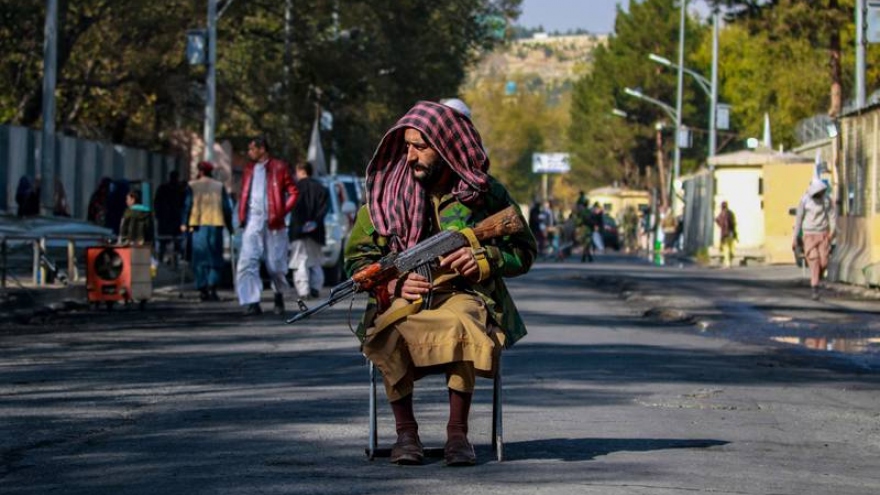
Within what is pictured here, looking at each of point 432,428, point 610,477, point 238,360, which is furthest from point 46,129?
point 610,477

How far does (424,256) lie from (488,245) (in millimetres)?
342

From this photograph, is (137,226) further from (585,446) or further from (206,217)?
(585,446)

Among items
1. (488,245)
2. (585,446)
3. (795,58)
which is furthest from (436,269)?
(795,58)

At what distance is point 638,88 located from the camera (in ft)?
354

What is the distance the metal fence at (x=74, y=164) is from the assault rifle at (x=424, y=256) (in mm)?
23918

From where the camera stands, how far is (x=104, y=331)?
17609 millimetres

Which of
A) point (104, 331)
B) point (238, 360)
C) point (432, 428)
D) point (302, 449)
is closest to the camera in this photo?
point (302, 449)

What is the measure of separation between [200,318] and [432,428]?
10.7 m

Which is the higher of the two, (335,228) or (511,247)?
(335,228)

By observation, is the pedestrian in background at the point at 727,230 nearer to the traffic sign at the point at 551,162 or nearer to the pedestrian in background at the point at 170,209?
the pedestrian in background at the point at 170,209

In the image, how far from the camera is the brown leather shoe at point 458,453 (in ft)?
25.2

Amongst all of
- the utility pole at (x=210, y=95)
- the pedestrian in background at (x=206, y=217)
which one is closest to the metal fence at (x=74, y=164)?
the utility pole at (x=210, y=95)

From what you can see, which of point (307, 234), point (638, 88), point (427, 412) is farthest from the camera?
point (638, 88)

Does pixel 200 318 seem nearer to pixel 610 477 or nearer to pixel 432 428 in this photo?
pixel 432 428
